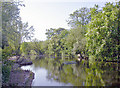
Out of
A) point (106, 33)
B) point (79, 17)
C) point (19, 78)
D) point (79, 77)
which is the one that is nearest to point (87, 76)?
point (79, 77)

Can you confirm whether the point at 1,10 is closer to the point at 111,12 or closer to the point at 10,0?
the point at 10,0

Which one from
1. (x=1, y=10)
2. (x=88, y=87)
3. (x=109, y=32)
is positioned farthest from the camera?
(x=109, y=32)

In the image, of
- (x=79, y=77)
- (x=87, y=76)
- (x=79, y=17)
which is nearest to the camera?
(x=79, y=77)

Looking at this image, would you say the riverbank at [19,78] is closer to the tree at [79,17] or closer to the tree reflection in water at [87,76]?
the tree reflection in water at [87,76]

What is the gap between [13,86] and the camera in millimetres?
6562

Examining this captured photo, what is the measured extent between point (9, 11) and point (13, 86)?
4234 millimetres

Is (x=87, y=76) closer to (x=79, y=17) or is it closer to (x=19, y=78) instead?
(x=19, y=78)

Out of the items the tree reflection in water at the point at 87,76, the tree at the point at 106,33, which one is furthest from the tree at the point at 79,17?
the tree reflection in water at the point at 87,76

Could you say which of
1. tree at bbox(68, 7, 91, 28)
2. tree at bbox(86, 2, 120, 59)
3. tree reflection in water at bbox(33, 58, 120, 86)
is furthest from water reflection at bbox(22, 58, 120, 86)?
tree at bbox(68, 7, 91, 28)

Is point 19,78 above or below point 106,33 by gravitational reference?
below

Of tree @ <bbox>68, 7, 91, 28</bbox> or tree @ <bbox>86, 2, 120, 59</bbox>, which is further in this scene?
tree @ <bbox>68, 7, 91, 28</bbox>

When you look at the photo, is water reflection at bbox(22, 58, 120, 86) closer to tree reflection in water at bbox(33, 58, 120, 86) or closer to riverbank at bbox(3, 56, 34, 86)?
tree reflection in water at bbox(33, 58, 120, 86)

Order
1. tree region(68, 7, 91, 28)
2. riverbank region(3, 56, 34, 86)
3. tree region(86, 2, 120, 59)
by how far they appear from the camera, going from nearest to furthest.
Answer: riverbank region(3, 56, 34, 86) → tree region(86, 2, 120, 59) → tree region(68, 7, 91, 28)

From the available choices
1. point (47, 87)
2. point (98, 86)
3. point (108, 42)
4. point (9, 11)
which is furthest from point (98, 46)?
point (9, 11)
